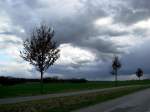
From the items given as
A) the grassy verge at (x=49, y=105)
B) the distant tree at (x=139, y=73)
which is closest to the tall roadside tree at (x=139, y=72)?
the distant tree at (x=139, y=73)

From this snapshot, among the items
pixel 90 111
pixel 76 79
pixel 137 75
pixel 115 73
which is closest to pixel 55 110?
pixel 90 111

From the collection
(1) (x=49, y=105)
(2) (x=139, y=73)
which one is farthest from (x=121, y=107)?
(2) (x=139, y=73)

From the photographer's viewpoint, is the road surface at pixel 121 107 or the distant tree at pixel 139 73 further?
the distant tree at pixel 139 73

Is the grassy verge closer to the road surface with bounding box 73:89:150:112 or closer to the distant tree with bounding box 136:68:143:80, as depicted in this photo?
the road surface with bounding box 73:89:150:112

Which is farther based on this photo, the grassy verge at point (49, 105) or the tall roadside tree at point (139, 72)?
the tall roadside tree at point (139, 72)

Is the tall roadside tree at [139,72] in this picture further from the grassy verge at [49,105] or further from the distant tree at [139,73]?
the grassy verge at [49,105]

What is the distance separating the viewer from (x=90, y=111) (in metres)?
19.1

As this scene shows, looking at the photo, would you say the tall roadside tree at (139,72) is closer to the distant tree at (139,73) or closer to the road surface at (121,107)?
the distant tree at (139,73)

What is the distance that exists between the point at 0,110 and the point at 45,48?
23.0m

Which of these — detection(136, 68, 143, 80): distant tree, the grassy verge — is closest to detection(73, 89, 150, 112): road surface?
the grassy verge

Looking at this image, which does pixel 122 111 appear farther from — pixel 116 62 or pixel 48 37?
pixel 116 62

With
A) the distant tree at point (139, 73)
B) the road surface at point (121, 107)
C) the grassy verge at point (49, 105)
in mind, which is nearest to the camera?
the road surface at point (121, 107)

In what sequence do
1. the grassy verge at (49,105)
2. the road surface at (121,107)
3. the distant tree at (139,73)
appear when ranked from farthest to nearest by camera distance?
the distant tree at (139,73) < the grassy verge at (49,105) < the road surface at (121,107)

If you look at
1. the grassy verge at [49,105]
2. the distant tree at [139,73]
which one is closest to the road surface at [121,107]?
the grassy verge at [49,105]
